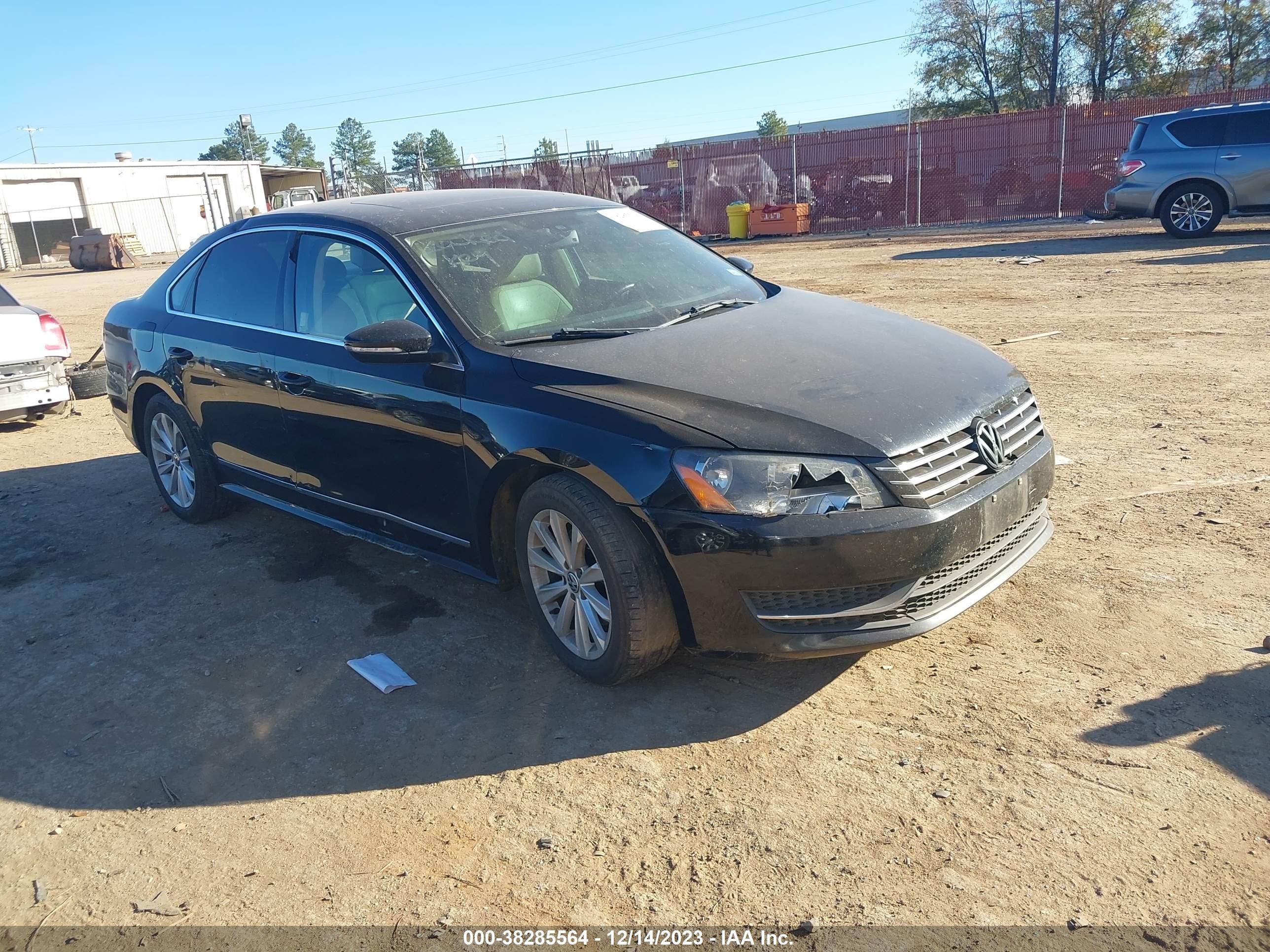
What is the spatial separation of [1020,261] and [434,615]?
43.4 feet

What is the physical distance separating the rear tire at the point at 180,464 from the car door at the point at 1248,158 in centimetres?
1518

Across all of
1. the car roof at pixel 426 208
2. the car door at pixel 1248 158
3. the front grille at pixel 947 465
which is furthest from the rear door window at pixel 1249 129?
the front grille at pixel 947 465

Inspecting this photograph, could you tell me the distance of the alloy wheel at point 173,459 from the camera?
6043 mm

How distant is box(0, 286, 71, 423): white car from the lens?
852 centimetres

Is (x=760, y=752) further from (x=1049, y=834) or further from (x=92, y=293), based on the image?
(x=92, y=293)

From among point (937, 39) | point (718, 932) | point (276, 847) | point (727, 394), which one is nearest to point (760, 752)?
point (718, 932)

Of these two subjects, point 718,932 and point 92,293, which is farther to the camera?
point 92,293

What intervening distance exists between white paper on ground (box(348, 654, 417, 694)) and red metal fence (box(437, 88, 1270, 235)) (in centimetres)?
2134

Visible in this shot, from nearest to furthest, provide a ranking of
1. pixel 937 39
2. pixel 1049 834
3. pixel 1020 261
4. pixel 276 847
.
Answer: pixel 1049 834 → pixel 276 847 → pixel 1020 261 → pixel 937 39

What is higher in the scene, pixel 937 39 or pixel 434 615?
pixel 937 39

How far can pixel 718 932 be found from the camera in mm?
2559

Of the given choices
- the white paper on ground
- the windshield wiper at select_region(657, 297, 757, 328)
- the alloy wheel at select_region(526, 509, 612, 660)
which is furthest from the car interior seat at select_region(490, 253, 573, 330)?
the white paper on ground

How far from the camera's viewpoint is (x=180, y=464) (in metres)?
6.11

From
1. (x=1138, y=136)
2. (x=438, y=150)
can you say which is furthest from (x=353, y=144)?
(x=1138, y=136)
